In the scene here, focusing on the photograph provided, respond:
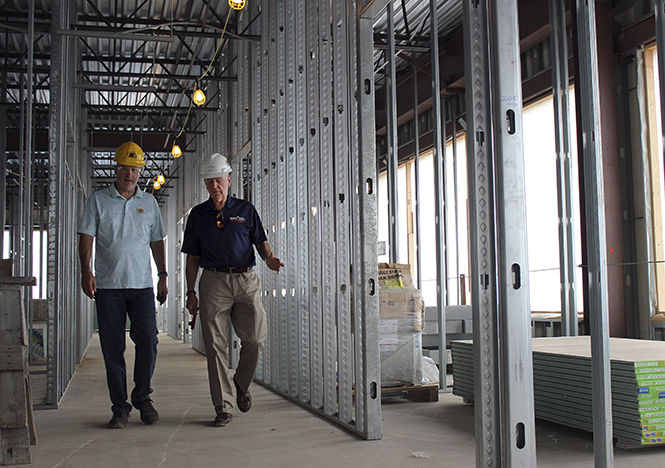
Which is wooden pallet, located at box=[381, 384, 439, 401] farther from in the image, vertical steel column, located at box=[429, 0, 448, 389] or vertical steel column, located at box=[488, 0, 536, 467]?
vertical steel column, located at box=[488, 0, 536, 467]

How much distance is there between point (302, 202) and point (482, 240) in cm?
334

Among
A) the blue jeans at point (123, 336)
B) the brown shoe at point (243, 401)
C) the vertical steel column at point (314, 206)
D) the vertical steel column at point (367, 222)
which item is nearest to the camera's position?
the vertical steel column at point (367, 222)

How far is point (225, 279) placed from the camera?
5.52m

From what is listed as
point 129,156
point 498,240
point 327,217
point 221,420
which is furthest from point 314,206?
point 498,240

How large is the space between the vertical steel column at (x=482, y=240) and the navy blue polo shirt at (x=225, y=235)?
2591 mm

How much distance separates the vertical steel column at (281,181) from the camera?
23.5 feet

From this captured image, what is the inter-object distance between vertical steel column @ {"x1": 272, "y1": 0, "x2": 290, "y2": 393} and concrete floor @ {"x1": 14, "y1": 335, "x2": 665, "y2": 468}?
691 millimetres

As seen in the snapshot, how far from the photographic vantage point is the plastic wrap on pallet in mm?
6320

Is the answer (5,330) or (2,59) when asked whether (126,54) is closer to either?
(2,59)

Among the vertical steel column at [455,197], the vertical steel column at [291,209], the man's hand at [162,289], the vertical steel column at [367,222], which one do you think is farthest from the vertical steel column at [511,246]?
the vertical steel column at [455,197]

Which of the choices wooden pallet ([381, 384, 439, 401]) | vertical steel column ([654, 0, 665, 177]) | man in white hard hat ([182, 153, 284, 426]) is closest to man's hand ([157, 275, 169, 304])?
man in white hard hat ([182, 153, 284, 426])

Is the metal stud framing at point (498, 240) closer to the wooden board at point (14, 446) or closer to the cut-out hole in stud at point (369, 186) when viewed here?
the cut-out hole in stud at point (369, 186)

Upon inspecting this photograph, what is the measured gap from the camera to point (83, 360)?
12.2 metres

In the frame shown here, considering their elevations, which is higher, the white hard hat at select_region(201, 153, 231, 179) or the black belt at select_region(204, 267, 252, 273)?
the white hard hat at select_region(201, 153, 231, 179)
